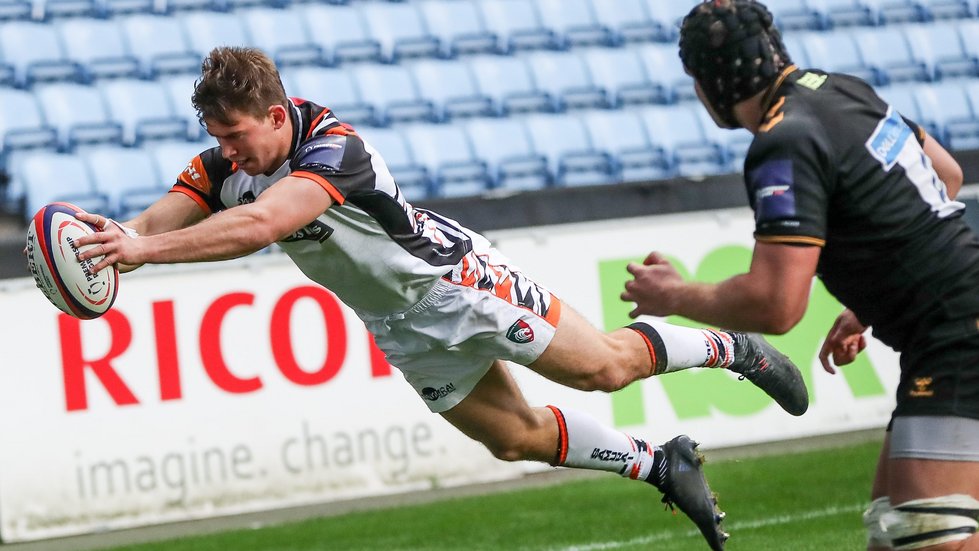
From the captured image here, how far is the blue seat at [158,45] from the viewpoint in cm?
1082

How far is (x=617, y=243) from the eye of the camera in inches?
349

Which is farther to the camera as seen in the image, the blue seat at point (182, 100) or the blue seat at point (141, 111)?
the blue seat at point (182, 100)

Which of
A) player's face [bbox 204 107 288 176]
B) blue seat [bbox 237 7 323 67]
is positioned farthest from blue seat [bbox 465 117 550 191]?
player's face [bbox 204 107 288 176]

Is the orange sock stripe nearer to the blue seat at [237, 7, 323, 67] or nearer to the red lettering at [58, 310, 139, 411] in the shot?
the red lettering at [58, 310, 139, 411]

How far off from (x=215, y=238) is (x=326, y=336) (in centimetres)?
405

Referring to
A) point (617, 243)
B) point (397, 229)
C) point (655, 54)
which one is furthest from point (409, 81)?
A: point (397, 229)

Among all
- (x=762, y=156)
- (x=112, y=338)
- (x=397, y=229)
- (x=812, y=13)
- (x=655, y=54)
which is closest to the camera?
(x=762, y=156)

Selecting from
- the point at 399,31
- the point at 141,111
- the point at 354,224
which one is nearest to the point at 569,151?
the point at 399,31

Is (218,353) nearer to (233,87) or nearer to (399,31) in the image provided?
(233,87)

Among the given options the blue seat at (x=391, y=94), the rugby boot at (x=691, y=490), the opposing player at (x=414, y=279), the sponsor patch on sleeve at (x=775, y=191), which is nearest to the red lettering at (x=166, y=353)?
the opposing player at (x=414, y=279)

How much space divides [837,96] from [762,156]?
1.05ft

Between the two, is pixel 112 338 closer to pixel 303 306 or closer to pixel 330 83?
pixel 303 306

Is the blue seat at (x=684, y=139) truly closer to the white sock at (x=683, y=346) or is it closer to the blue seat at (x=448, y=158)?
the blue seat at (x=448, y=158)

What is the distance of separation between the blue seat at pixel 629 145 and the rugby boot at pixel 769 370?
5.27 m
